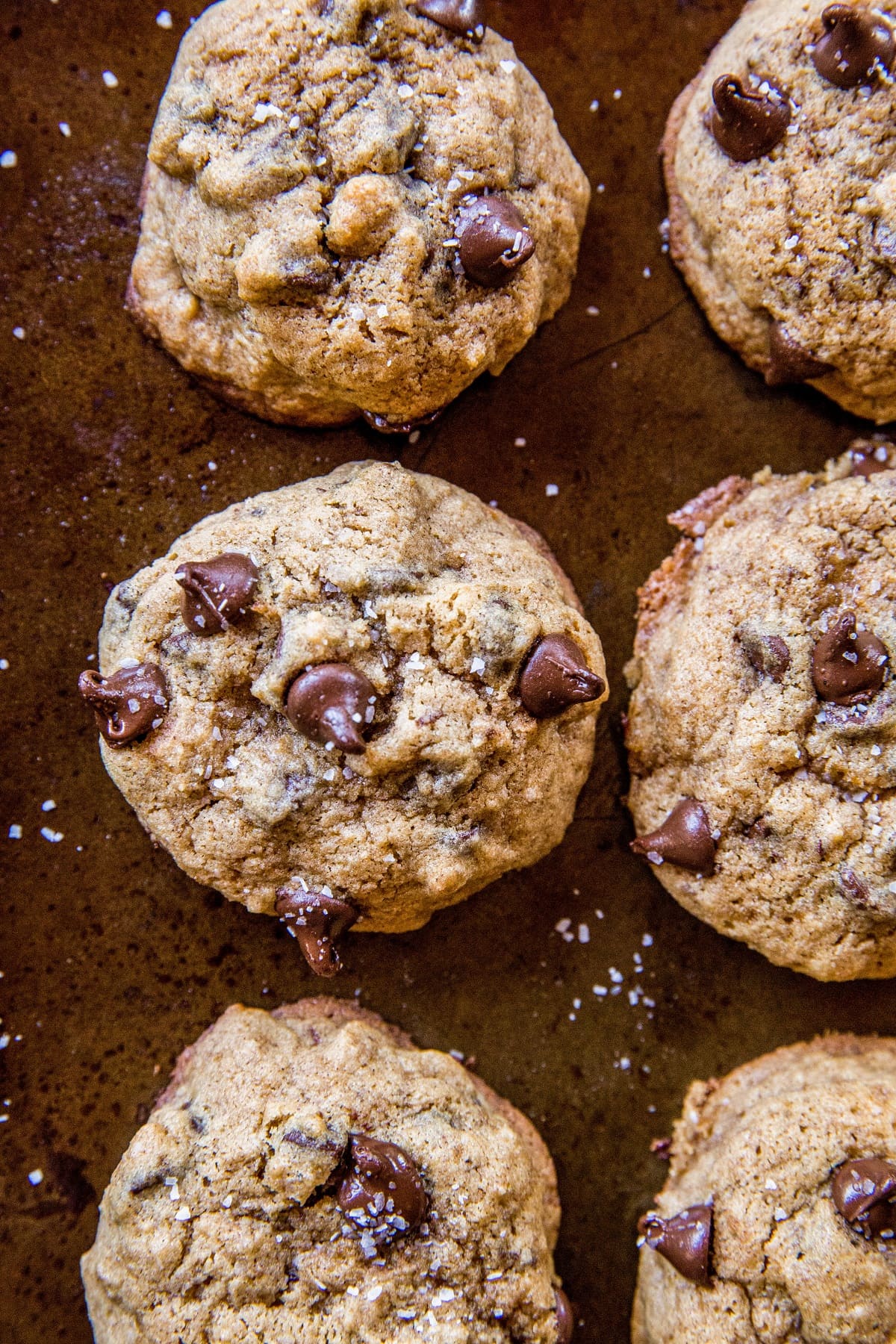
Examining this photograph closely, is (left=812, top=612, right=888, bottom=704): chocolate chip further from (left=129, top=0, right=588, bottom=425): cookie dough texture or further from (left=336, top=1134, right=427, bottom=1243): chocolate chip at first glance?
(left=336, top=1134, right=427, bottom=1243): chocolate chip

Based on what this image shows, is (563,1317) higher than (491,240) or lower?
lower

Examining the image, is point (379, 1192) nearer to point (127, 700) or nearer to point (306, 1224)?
point (306, 1224)

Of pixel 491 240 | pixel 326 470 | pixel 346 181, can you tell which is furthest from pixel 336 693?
pixel 346 181

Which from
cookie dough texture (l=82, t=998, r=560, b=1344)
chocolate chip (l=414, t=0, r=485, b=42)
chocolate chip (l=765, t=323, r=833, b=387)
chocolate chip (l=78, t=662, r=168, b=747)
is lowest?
cookie dough texture (l=82, t=998, r=560, b=1344)

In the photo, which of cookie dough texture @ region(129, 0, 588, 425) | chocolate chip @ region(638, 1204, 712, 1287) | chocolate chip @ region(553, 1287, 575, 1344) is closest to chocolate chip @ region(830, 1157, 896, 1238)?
chocolate chip @ region(638, 1204, 712, 1287)

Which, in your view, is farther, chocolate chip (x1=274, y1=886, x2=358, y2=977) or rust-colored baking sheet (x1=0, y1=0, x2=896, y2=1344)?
rust-colored baking sheet (x1=0, y1=0, x2=896, y2=1344)

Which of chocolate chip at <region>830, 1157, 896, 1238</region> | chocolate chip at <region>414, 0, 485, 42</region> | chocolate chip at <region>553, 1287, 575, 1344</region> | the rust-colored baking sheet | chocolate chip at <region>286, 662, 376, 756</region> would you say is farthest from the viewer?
the rust-colored baking sheet

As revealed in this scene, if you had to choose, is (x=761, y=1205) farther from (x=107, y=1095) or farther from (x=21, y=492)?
(x=21, y=492)

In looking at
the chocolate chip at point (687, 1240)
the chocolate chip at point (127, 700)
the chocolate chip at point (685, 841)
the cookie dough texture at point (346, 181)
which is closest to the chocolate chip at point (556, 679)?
the chocolate chip at point (685, 841)
